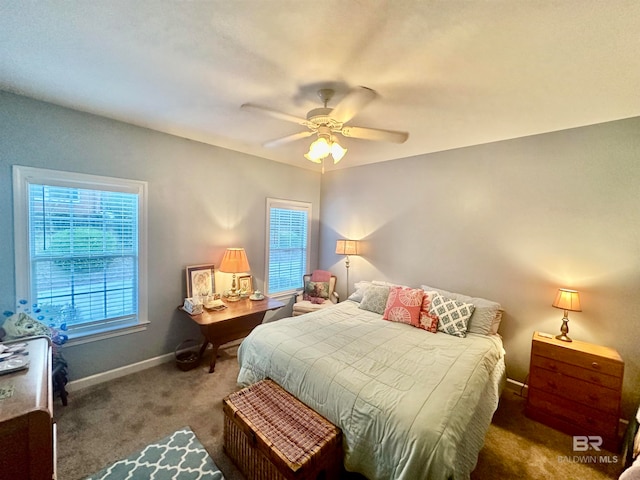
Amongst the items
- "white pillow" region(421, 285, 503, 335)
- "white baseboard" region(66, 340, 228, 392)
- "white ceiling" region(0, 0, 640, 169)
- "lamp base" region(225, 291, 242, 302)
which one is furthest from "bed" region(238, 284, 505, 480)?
"white ceiling" region(0, 0, 640, 169)

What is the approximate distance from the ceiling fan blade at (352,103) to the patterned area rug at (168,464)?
8.25ft

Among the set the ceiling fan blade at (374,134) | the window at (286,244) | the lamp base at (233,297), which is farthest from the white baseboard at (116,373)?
the ceiling fan blade at (374,134)

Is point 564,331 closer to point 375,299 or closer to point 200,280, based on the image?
point 375,299

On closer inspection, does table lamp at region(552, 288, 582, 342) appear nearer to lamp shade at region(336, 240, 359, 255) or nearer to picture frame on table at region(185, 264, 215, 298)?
lamp shade at region(336, 240, 359, 255)

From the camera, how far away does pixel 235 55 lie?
5.08 ft

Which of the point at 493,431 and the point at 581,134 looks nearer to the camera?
the point at 493,431

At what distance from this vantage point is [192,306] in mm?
2830

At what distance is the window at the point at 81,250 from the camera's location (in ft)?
7.23

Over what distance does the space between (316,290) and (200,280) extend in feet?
5.39

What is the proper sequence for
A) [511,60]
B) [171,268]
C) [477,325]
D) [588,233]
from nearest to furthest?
[511,60] → [588,233] → [477,325] → [171,268]

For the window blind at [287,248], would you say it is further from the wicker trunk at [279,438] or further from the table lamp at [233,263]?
the wicker trunk at [279,438]

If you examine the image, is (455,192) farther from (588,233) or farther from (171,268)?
(171,268)

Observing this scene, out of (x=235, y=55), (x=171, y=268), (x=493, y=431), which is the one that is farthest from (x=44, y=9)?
(x=493, y=431)

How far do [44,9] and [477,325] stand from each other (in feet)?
12.1
